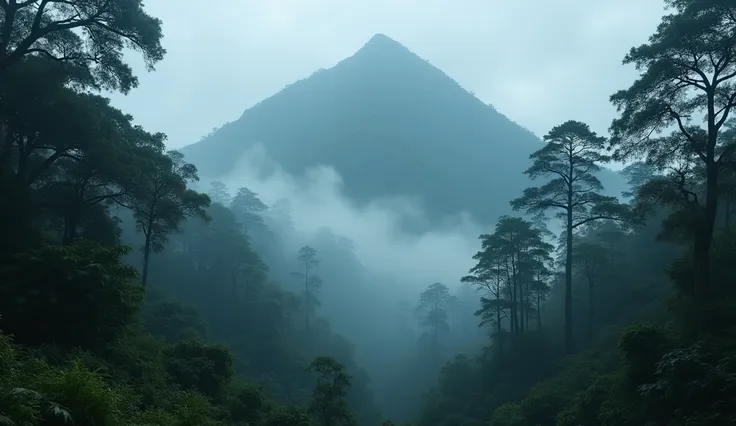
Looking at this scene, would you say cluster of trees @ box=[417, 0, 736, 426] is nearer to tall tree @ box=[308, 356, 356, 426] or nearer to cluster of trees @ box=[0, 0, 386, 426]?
tall tree @ box=[308, 356, 356, 426]

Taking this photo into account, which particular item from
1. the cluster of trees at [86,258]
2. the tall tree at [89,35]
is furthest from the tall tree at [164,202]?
the tall tree at [89,35]

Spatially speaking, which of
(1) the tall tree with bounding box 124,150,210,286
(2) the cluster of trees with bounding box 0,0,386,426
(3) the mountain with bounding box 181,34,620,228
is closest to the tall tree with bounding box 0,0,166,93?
(2) the cluster of trees with bounding box 0,0,386,426

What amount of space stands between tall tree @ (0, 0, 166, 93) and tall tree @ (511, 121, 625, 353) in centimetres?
1859

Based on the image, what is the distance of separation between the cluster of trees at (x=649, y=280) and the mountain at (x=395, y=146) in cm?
10266

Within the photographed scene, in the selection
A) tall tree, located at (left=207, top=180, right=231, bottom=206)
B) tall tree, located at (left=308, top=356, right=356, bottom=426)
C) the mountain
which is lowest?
tall tree, located at (left=308, top=356, right=356, bottom=426)

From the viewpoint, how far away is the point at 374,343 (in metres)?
80.6

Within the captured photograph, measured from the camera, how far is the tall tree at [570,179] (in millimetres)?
Result: 25547

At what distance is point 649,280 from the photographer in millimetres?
30375

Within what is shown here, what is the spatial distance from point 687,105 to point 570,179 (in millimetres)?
10117

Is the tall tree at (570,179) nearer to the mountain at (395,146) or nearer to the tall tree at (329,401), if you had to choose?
the tall tree at (329,401)

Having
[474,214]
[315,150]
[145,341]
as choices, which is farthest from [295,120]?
[145,341]

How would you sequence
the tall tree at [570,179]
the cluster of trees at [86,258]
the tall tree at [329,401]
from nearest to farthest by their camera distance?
1. the cluster of trees at [86,258]
2. the tall tree at [329,401]
3. the tall tree at [570,179]

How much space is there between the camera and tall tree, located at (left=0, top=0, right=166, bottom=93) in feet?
49.8

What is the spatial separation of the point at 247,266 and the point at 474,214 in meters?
93.9
